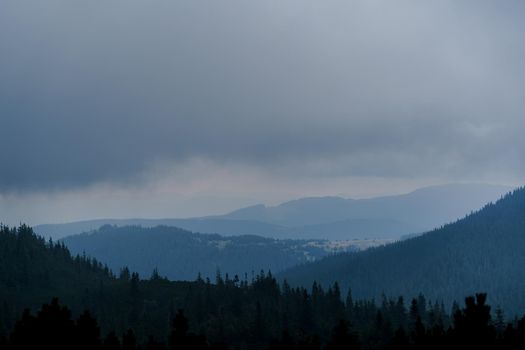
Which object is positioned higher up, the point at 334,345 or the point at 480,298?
the point at 480,298

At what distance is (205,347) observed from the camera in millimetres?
50938

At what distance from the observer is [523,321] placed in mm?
54312

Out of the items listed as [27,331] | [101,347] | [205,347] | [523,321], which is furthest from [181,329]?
[523,321]

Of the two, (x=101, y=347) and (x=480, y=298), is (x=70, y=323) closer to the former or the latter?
(x=101, y=347)

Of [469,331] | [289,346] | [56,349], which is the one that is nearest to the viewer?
[56,349]

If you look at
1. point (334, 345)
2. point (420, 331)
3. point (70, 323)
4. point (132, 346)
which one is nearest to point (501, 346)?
point (420, 331)

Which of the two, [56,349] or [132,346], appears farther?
[132,346]

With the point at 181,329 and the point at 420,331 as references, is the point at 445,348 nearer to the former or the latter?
the point at 420,331

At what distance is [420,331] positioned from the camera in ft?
189

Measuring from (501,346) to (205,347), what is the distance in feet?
72.4

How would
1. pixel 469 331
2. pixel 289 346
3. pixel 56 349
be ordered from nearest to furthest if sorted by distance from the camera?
pixel 56 349 → pixel 469 331 → pixel 289 346

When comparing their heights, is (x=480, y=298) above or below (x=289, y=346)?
above

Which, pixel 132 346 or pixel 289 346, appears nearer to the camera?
pixel 132 346

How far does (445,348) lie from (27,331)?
1202 inches
